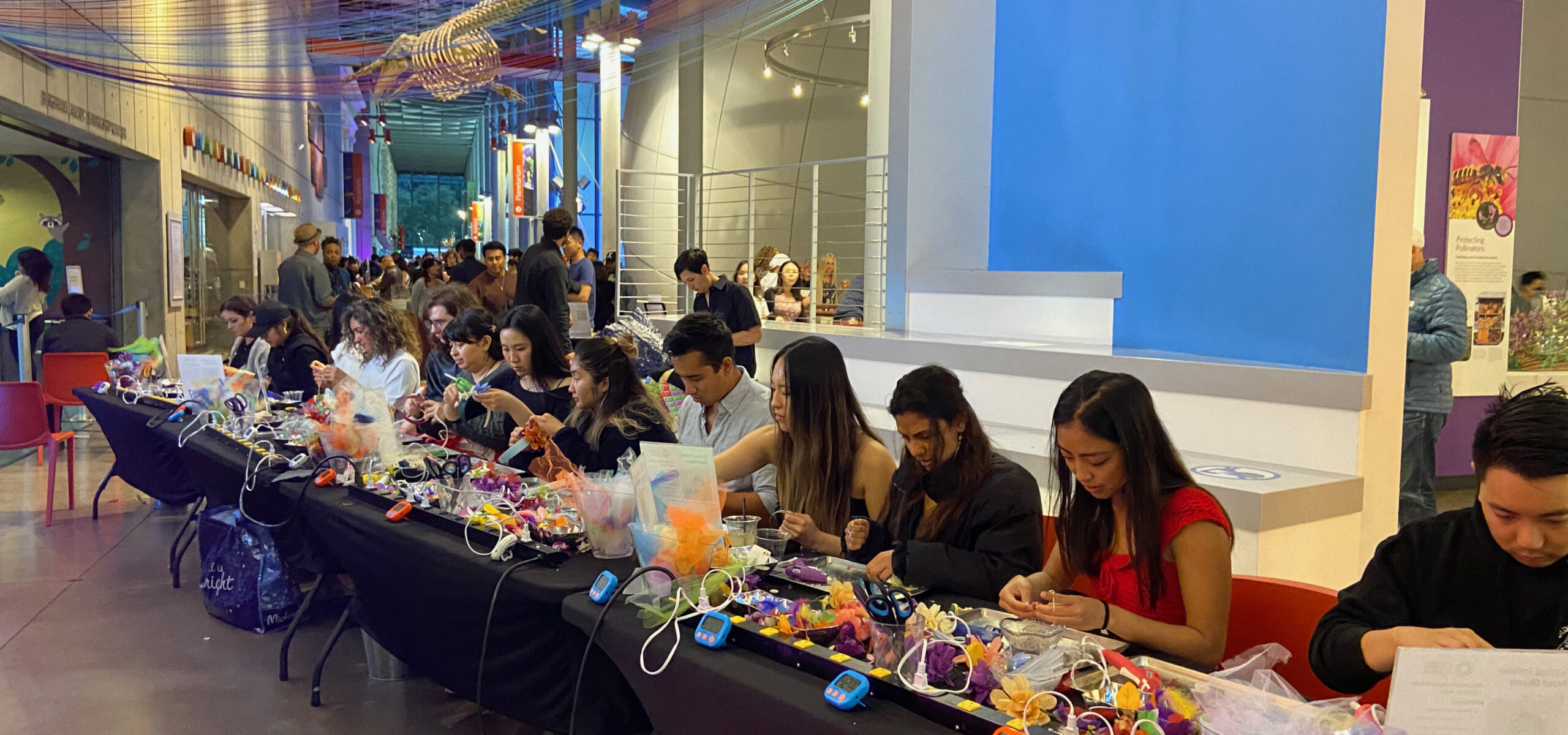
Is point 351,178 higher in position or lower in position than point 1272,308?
higher

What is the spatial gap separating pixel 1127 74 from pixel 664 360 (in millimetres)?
2699

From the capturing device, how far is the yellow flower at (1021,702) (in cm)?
143

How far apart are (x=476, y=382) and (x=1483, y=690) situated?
3864 mm

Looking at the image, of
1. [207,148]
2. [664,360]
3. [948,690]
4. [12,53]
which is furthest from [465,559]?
[207,148]

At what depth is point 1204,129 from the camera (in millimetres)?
4645

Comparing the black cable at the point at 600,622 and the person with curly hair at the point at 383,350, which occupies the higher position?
the person with curly hair at the point at 383,350

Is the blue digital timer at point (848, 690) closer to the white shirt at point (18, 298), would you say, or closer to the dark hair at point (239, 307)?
the dark hair at point (239, 307)

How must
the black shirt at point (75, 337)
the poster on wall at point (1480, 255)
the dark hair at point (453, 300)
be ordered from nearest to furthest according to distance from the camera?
the dark hair at point (453, 300), the poster on wall at point (1480, 255), the black shirt at point (75, 337)

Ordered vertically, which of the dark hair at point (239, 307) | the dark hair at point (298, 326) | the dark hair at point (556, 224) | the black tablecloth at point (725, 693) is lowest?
the black tablecloth at point (725, 693)

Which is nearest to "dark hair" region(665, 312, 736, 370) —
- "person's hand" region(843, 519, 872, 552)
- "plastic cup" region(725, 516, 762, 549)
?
"plastic cup" region(725, 516, 762, 549)

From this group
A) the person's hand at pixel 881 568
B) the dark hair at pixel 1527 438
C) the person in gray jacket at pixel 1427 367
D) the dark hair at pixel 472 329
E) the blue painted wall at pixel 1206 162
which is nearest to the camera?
the dark hair at pixel 1527 438

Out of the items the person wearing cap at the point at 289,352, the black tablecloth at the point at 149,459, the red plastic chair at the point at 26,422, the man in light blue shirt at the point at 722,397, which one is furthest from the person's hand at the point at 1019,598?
the red plastic chair at the point at 26,422

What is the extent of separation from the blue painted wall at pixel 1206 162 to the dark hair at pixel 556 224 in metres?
2.68

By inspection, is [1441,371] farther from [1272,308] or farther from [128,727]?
[128,727]
